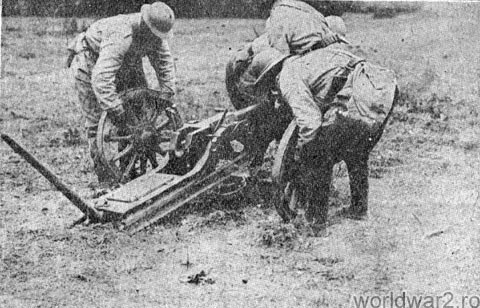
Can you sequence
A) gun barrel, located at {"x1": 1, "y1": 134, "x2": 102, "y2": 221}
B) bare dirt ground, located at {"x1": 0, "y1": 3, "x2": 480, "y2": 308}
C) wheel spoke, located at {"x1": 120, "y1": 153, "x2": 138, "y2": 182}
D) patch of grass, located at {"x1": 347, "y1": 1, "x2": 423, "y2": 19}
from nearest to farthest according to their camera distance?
gun barrel, located at {"x1": 1, "y1": 134, "x2": 102, "y2": 221}, bare dirt ground, located at {"x1": 0, "y1": 3, "x2": 480, "y2": 308}, wheel spoke, located at {"x1": 120, "y1": 153, "x2": 138, "y2": 182}, patch of grass, located at {"x1": 347, "y1": 1, "x2": 423, "y2": 19}

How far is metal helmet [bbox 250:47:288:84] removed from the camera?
5.29m

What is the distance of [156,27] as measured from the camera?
18.9 feet

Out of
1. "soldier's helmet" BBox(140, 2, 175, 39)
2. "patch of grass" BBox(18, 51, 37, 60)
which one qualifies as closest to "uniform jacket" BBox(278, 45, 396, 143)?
"soldier's helmet" BBox(140, 2, 175, 39)

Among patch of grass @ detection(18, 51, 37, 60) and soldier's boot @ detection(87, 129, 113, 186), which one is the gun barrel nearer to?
soldier's boot @ detection(87, 129, 113, 186)

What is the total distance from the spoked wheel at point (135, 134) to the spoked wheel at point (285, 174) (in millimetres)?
1129

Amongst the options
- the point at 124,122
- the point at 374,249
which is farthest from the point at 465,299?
the point at 124,122

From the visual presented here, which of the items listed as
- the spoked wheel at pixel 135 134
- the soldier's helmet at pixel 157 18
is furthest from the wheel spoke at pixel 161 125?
the soldier's helmet at pixel 157 18

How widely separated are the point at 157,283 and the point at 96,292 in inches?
14.5

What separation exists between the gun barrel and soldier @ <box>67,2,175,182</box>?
1.21 meters

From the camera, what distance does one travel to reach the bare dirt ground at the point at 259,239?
4.20m

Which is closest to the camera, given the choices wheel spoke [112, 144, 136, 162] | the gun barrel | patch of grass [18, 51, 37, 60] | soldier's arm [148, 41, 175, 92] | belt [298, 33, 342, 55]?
the gun barrel

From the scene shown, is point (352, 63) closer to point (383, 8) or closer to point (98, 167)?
point (98, 167)

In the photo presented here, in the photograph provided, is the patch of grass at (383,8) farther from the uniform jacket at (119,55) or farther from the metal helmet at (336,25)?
the uniform jacket at (119,55)

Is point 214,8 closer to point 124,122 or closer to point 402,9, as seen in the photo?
point 402,9
